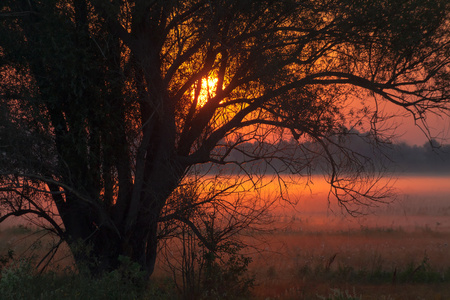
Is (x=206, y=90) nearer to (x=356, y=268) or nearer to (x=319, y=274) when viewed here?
(x=319, y=274)

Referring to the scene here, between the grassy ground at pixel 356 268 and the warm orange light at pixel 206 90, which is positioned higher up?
the warm orange light at pixel 206 90

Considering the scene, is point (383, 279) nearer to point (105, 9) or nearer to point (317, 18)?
point (317, 18)

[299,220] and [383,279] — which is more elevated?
[299,220]

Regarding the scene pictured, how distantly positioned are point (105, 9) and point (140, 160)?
11.7ft

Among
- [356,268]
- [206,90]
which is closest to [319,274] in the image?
[356,268]

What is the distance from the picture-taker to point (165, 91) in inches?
461

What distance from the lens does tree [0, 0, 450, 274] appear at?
10906 mm

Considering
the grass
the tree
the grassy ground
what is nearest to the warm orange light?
the tree

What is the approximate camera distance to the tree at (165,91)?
1091cm

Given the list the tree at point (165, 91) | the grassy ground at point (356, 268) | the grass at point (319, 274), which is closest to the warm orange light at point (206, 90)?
the tree at point (165, 91)

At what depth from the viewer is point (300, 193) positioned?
1218cm

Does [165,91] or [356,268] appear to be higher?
[165,91]

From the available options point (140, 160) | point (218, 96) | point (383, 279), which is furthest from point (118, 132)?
point (383, 279)

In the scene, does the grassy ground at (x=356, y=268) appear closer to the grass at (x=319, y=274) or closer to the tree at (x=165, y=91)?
the grass at (x=319, y=274)
